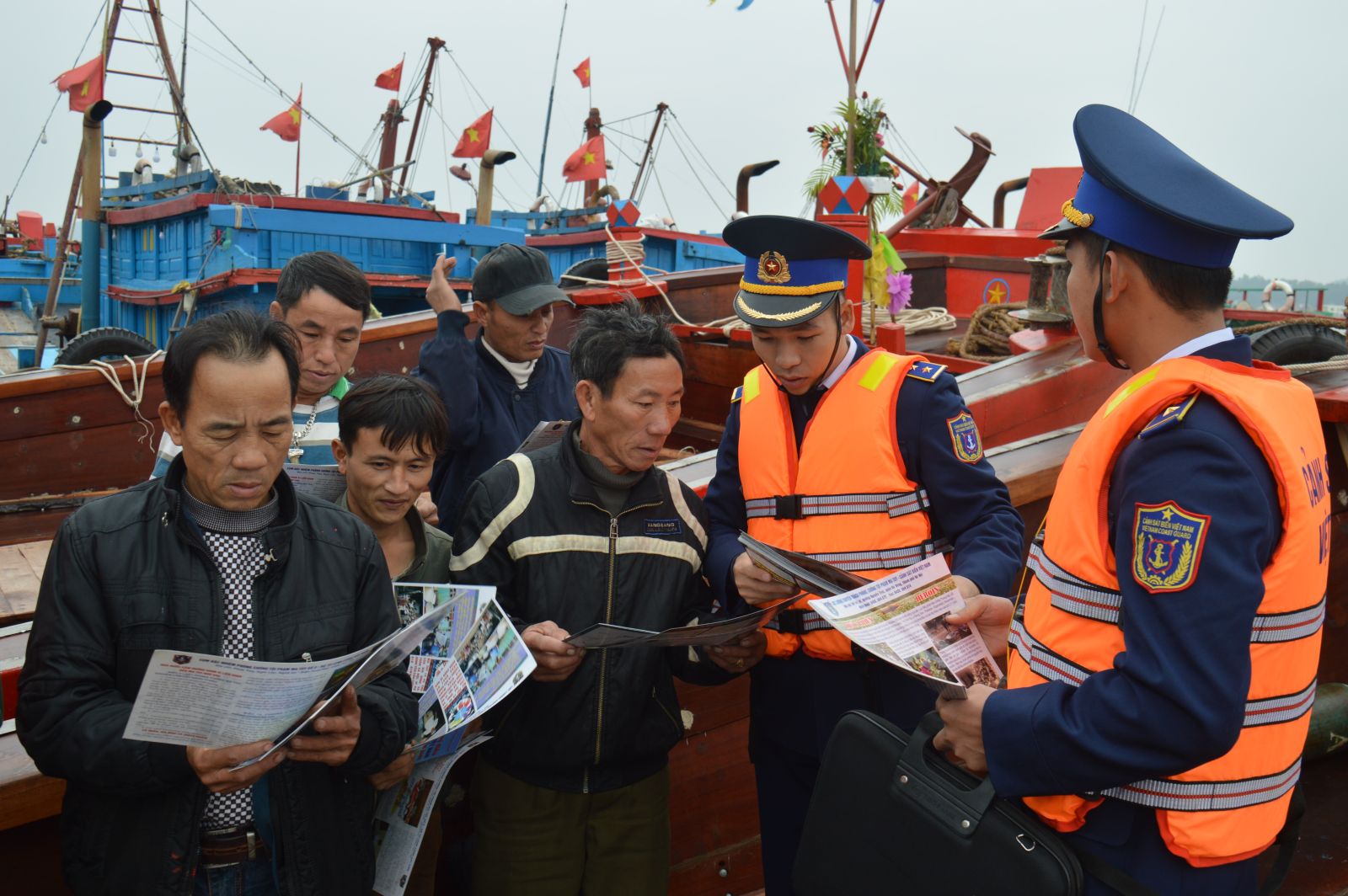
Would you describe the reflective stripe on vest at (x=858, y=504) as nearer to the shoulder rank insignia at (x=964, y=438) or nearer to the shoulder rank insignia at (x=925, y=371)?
the shoulder rank insignia at (x=964, y=438)

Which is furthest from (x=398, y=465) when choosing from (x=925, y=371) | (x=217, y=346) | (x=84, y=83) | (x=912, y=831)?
(x=84, y=83)

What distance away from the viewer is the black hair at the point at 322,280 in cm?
276

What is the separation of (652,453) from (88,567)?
1.07m

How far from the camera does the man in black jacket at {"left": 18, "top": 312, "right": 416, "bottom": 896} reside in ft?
5.15

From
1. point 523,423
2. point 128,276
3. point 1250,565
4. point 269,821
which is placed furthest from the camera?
point 128,276

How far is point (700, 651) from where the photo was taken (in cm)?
234

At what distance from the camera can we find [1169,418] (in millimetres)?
1360

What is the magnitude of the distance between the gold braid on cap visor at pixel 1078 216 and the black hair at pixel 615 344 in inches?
35.9

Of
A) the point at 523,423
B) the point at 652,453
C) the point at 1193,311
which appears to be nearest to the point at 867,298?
the point at 523,423

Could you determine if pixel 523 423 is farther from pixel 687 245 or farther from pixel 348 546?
pixel 687 245

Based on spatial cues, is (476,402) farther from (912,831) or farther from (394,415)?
(912,831)

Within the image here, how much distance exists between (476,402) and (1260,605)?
2197 mm

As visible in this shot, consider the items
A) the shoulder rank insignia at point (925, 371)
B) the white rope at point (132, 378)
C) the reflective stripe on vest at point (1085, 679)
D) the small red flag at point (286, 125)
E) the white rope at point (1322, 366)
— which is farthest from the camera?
the small red flag at point (286, 125)

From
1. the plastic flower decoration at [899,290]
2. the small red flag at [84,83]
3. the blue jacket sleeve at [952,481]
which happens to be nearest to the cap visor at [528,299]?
the blue jacket sleeve at [952,481]
